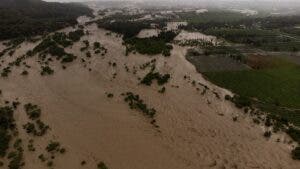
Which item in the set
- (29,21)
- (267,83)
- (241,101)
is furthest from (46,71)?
(29,21)

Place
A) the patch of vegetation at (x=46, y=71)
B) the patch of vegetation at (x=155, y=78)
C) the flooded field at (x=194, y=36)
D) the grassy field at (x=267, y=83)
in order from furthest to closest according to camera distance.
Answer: the flooded field at (x=194, y=36) → the patch of vegetation at (x=46, y=71) → the patch of vegetation at (x=155, y=78) → the grassy field at (x=267, y=83)

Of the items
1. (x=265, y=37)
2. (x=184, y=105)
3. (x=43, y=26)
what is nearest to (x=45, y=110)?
(x=184, y=105)

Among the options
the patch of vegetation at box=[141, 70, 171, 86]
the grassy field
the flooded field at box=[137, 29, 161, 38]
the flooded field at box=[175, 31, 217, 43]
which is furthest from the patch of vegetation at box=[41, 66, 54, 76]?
the flooded field at box=[175, 31, 217, 43]

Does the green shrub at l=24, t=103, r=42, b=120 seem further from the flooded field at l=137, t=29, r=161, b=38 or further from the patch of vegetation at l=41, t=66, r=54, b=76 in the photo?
the flooded field at l=137, t=29, r=161, b=38

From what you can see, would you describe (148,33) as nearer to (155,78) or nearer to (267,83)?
(155,78)

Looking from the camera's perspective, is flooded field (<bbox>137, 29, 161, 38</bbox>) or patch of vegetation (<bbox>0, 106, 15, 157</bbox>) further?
flooded field (<bbox>137, 29, 161, 38</bbox>)

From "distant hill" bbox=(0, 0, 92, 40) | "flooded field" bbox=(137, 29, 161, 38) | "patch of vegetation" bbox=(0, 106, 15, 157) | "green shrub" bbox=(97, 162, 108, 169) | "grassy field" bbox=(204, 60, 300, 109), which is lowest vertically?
"green shrub" bbox=(97, 162, 108, 169)

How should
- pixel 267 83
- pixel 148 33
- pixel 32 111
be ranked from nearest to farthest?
1. pixel 32 111
2. pixel 267 83
3. pixel 148 33

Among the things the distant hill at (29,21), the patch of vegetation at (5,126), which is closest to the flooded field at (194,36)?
the distant hill at (29,21)

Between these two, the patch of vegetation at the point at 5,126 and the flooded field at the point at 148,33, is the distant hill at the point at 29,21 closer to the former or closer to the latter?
the flooded field at the point at 148,33
